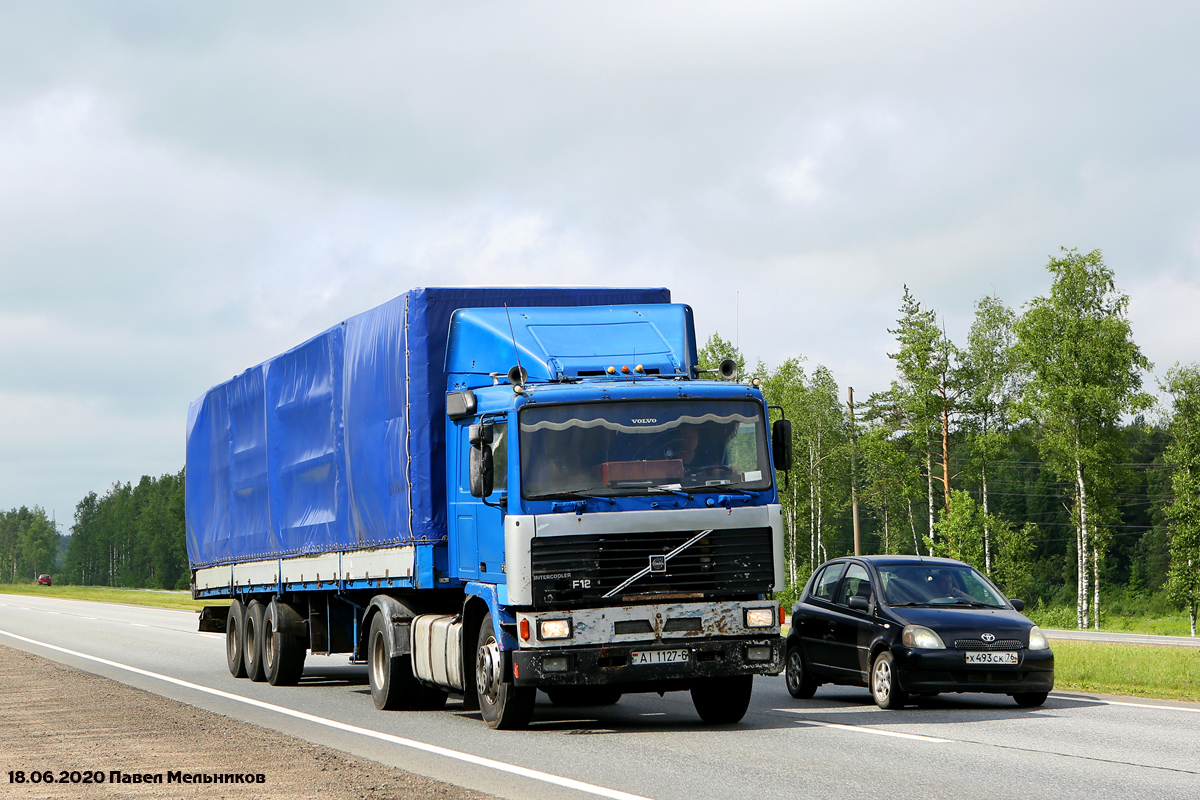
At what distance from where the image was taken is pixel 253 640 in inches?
760

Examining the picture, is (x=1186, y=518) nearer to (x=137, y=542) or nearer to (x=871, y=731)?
(x=871, y=731)

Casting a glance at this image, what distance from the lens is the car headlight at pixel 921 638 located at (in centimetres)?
1322

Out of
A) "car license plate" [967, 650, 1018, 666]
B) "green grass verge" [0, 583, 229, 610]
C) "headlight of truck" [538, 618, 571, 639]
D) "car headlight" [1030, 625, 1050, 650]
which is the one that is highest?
"headlight of truck" [538, 618, 571, 639]

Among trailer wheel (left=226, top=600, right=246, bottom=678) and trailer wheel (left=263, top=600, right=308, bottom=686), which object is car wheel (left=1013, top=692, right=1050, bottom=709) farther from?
trailer wheel (left=226, top=600, right=246, bottom=678)

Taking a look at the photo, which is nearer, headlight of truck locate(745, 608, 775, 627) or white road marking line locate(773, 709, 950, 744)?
white road marking line locate(773, 709, 950, 744)

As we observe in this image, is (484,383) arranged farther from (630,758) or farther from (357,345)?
(630,758)

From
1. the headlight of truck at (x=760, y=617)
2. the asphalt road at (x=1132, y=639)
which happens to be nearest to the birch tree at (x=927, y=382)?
the asphalt road at (x=1132, y=639)

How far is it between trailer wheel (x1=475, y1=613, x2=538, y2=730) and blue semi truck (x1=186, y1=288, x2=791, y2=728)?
3cm

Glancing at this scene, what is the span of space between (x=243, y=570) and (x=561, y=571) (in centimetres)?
1034

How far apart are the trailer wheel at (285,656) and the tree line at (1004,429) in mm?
34715

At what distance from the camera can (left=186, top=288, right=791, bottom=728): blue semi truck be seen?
1118 cm

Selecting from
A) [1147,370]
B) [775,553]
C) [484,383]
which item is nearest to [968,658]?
[775,553]

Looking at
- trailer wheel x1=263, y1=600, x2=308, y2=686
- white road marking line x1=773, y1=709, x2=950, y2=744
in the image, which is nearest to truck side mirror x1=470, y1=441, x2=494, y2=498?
white road marking line x1=773, y1=709, x2=950, y2=744

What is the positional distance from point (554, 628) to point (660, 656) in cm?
98
